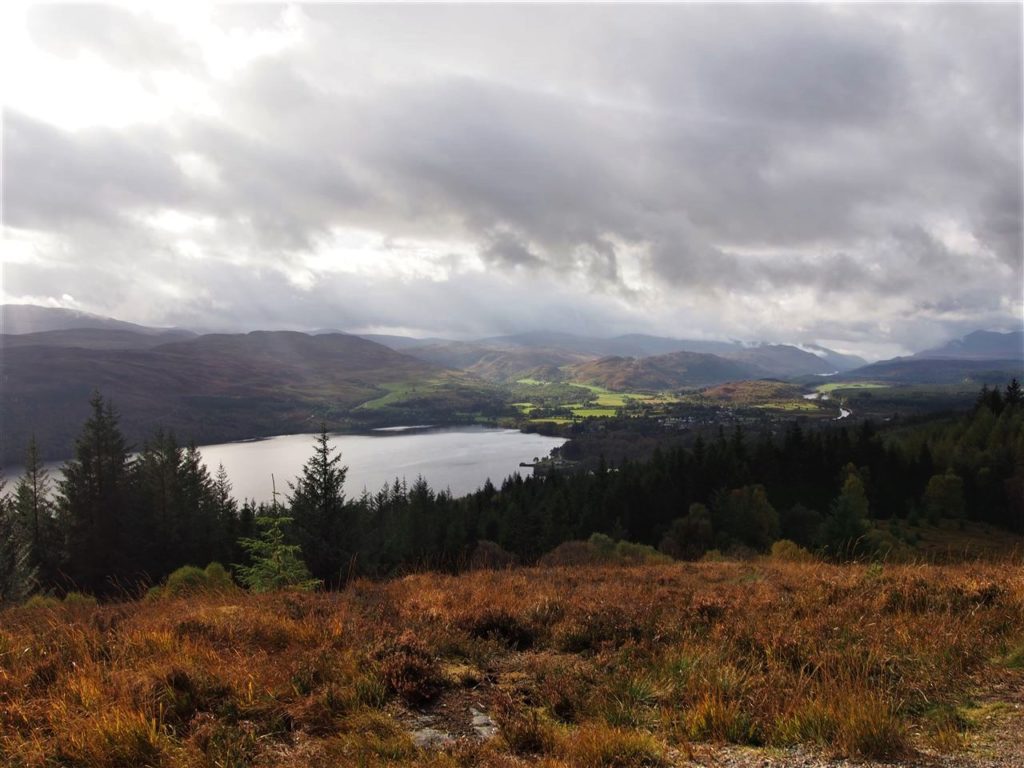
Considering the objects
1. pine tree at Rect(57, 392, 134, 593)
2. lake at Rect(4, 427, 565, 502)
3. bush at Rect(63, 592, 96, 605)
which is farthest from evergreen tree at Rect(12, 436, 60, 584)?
lake at Rect(4, 427, 565, 502)

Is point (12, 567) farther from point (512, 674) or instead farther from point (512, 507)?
point (512, 507)

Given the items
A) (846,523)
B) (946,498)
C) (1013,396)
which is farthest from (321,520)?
(1013,396)

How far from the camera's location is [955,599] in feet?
27.9

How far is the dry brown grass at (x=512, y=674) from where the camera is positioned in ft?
16.1

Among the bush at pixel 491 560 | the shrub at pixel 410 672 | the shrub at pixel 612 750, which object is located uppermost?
the shrub at pixel 612 750

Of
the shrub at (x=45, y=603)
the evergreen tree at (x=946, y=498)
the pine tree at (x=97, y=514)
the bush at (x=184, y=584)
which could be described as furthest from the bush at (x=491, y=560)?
the evergreen tree at (x=946, y=498)

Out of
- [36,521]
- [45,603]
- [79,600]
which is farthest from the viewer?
[36,521]

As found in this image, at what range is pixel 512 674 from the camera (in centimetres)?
673

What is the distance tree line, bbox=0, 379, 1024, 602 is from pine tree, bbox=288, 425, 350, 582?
0.12m

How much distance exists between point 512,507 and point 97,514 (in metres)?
41.2

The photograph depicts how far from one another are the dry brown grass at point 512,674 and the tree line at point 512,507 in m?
19.0

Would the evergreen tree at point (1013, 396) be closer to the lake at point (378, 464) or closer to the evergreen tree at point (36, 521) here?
the lake at point (378, 464)

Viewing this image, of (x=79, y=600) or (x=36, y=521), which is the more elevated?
(x=79, y=600)

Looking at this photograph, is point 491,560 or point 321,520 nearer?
point 491,560
